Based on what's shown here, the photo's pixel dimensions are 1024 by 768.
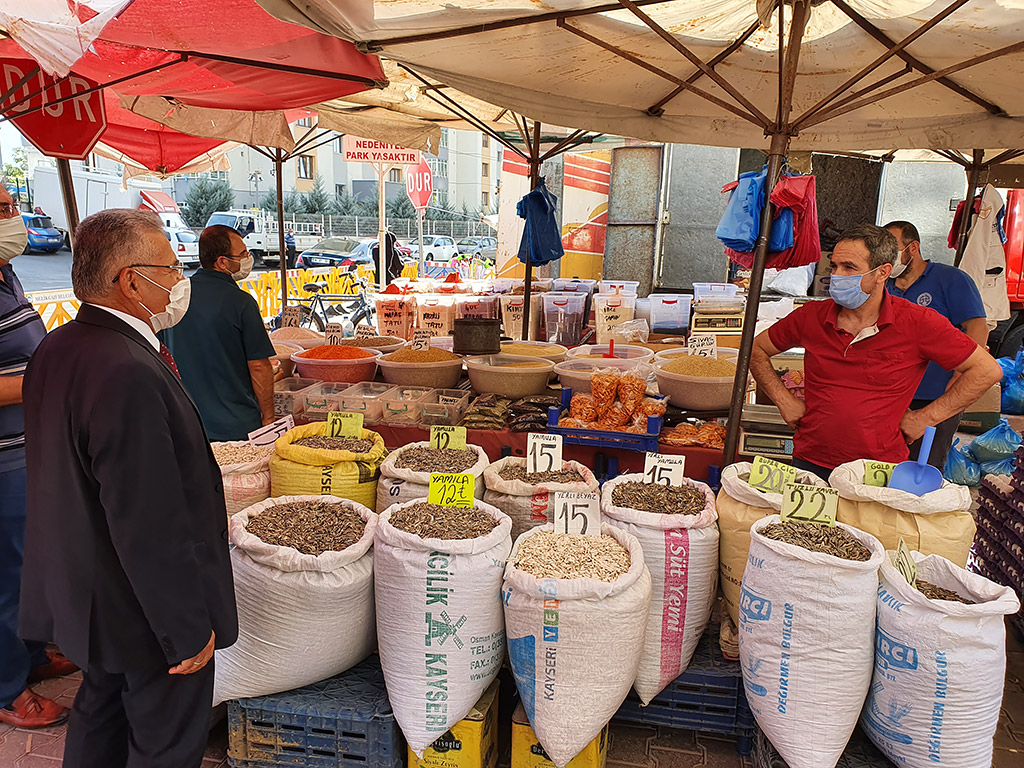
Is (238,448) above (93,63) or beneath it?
beneath

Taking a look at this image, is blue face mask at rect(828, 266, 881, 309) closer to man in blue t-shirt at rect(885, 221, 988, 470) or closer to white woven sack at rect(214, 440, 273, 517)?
man in blue t-shirt at rect(885, 221, 988, 470)

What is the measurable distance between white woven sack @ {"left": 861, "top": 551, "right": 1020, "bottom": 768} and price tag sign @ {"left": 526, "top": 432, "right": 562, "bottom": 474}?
1.06 meters

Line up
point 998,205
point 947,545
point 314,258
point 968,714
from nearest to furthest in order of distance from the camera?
point 968,714
point 947,545
point 998,205
point 314,258

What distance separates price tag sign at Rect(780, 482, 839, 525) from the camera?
194cm

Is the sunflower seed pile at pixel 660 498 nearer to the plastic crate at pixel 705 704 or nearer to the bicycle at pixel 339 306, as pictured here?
the plastic crate at pixel 705 704

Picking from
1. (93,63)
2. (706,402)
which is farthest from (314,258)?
(706,402)

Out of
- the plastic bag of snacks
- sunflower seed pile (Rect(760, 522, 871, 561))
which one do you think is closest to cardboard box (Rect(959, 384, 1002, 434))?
the plastic bag of snacks

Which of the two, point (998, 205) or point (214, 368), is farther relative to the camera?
point (998, 205)

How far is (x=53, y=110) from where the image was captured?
11.5ft

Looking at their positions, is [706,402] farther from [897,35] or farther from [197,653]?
[197,653]

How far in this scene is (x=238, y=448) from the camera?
266 cm

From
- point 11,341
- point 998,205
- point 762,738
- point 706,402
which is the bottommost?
point 762,738

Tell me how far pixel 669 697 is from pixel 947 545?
947 millimetres

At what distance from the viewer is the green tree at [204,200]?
26625 millimetres
